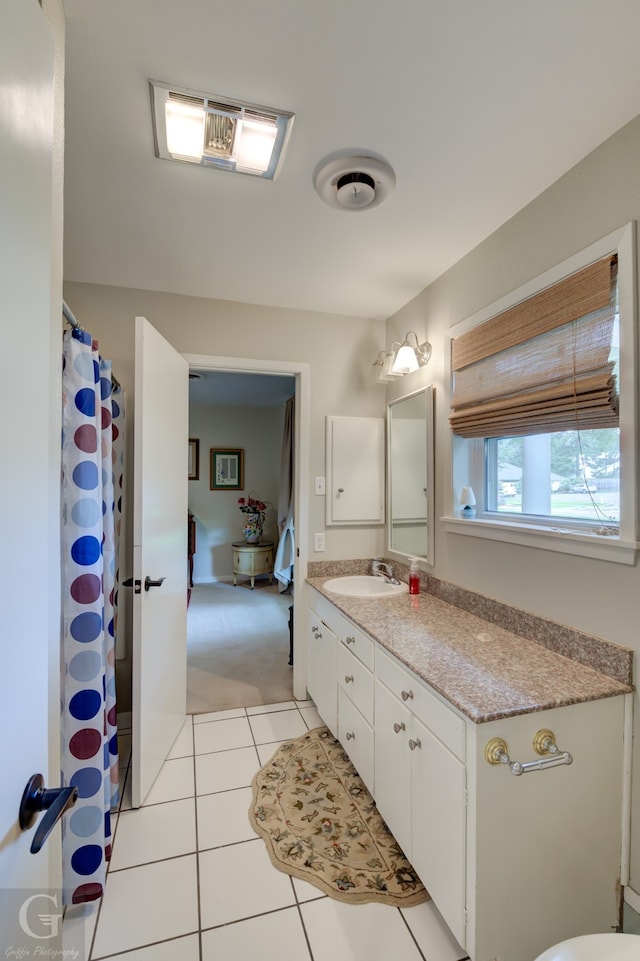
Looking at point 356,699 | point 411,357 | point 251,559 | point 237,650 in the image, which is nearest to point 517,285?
point 411,357

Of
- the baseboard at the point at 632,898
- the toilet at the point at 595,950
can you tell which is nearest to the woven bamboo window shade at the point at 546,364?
the toilet at the point at 595,950

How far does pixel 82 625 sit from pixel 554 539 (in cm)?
162

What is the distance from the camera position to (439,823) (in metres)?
1.18

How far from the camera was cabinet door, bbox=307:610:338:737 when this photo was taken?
2.07 metres

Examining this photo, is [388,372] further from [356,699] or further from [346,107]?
[356,699]

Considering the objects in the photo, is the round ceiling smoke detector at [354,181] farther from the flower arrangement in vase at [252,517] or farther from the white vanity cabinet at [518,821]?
the flower arrangement in vase at [252,517]

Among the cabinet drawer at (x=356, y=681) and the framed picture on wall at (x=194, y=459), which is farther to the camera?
the framed picture on wall at (x=194, y=459)

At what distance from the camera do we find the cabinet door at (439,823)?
109 centimetres

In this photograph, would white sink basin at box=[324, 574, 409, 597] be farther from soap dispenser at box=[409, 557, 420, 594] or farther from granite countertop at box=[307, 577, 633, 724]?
granite countertop at box=[307, 577, 633, 724]

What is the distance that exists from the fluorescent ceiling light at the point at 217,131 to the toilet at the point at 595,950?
2.12m

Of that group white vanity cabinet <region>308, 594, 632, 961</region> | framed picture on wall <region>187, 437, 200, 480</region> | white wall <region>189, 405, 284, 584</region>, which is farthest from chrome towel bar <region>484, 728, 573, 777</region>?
framed picture on wall <region>187, 437, 200, 480</region>

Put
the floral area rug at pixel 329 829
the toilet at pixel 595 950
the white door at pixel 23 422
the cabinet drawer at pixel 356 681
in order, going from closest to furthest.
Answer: the white door at pixel 23 422, the toilet at pixel 595 950, the floral area rug at pixel 329 829, the cabinet drawer at pixel 356 681

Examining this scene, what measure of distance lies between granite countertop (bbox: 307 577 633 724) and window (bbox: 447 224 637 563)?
0.37 meters

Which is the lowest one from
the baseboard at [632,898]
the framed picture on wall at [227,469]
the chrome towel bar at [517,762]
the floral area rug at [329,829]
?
the floral area rug at [329,829]
